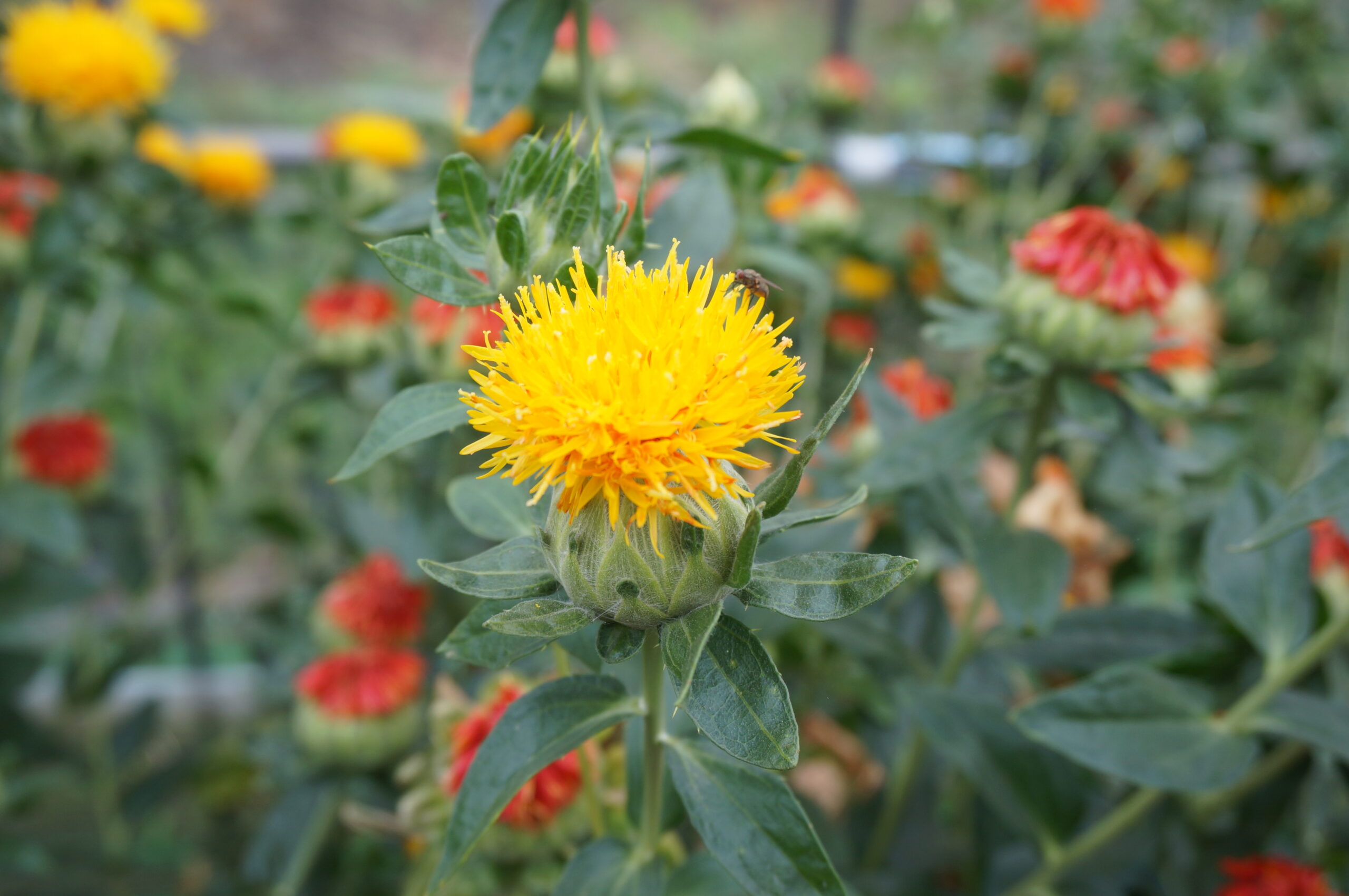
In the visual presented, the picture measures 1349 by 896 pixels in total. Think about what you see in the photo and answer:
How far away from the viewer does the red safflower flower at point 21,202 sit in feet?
4.67

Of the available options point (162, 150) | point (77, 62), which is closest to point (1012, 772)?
point (77, 62)

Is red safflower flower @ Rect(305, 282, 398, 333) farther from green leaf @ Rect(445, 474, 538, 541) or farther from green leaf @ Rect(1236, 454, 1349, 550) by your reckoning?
green leaf @ Rect(1236, 454, 1349, 550)

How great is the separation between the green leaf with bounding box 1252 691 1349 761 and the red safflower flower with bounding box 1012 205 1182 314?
0.37 m

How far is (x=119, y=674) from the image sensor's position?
157cm

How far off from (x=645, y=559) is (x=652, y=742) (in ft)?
0.58

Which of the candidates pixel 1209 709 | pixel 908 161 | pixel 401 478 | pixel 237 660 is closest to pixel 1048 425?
pixel 1209 709

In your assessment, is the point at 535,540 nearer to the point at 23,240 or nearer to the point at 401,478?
the point at 401,478

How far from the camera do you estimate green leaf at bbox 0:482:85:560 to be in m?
1.28

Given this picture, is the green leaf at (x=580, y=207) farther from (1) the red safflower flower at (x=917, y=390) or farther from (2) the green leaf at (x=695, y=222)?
(1) the red safflower flower at (x=917, y=390)

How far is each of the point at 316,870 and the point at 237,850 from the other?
0.45 metres

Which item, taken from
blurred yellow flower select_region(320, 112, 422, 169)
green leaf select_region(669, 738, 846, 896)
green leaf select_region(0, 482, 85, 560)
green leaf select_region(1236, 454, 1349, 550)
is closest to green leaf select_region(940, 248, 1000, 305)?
green leaf select_region(1236, 454, 1349, 550)

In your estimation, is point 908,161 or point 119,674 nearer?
point 119,674

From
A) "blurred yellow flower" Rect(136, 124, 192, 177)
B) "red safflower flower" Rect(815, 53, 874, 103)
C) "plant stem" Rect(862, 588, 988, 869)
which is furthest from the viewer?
"red safflower flower" Rect(815, 53, 874, 103)

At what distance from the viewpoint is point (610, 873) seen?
65cm
